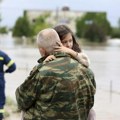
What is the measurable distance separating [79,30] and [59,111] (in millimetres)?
75651

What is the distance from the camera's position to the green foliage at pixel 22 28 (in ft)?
243

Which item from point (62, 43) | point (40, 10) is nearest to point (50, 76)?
point (62, 43)

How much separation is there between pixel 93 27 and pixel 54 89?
63.4m

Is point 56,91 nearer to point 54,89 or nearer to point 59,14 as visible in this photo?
point 54,89

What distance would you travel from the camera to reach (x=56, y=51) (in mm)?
4059

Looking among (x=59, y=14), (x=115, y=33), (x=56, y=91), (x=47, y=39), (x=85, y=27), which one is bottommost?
(x=115, y=33)

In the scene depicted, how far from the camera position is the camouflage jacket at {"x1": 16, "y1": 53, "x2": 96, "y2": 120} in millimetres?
3920

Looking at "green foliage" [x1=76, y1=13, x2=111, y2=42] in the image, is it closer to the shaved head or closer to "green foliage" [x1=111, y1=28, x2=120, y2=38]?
"green foliage" [x1=111, y1=28, x2=120, y2=38]

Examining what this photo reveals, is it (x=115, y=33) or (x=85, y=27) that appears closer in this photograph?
(x=85, y=27)

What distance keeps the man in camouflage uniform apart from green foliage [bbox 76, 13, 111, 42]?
60.6 meters

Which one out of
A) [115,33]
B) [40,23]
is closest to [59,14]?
[115,33]

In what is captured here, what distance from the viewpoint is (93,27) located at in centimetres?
6700

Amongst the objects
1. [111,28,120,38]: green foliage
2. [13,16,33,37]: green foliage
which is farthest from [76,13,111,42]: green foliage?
[13,16,33,37]: green foliage

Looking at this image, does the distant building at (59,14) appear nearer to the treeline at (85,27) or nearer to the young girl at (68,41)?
the treeline at (85,27)
